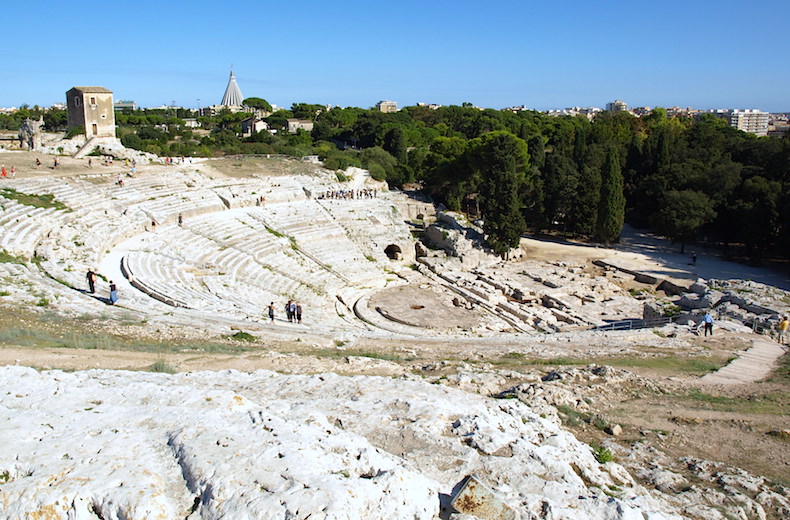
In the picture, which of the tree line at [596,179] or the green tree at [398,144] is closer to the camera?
the tree line at [596,179]

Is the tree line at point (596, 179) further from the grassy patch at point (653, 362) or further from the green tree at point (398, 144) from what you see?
the grassy patch at point (653, 362)

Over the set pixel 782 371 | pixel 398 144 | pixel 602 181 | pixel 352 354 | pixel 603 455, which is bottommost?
pixel 782 371

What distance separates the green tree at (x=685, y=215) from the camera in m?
33.3

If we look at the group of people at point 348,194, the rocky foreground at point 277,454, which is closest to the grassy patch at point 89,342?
the rocky foreground at point 277,454

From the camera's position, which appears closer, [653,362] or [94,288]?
[653,362]

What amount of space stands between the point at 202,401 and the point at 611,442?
524 cm

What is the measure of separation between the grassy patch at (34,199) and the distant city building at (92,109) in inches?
586

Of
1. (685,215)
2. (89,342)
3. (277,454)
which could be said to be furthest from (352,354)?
(685,215)

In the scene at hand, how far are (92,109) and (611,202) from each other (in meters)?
32.7

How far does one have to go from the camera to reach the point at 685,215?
110 ft

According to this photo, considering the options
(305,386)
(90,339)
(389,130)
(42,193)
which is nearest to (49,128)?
(389,130)

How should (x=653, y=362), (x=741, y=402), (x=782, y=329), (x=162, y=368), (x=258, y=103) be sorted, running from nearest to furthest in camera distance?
(x=162, y=368)
(x=741, y=402)
(x=653, y=362)
(x=782, y=329)
(x=258, y=103)

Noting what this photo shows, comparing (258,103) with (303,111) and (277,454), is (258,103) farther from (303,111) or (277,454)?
(277,454)

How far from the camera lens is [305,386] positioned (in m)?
8.57
